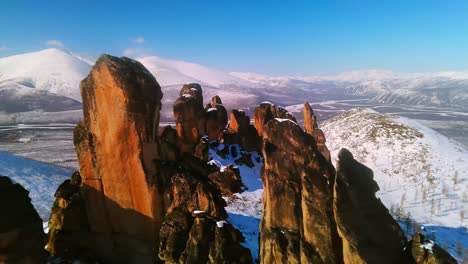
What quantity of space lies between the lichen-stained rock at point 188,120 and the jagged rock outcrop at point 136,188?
87.2 ft

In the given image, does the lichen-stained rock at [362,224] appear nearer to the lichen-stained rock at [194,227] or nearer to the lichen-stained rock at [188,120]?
the lichen-stained rock at [194,227]

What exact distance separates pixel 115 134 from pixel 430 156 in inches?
3603

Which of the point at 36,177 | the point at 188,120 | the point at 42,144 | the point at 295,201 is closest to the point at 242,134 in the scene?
the point at 188,120

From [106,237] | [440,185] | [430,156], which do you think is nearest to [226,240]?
[106,237]

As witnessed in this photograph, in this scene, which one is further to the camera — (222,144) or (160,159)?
(222,144)

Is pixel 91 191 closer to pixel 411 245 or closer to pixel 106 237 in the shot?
pixel 106 237

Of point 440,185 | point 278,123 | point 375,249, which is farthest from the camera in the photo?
point 440,185

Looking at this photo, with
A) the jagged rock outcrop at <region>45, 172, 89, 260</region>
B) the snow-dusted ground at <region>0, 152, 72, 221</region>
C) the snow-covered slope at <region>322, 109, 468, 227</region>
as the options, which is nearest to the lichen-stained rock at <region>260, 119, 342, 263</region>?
the jagged rock outcrop at <region>45, 172, 89, 260</region>

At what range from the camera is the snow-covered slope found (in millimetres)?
60094

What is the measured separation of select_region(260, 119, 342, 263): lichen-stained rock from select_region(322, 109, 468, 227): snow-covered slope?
159 ft

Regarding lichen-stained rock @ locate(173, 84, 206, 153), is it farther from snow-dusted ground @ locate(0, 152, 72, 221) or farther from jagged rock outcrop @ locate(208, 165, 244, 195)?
snow-dusted ground @ locate(0, 152, 72, 221)

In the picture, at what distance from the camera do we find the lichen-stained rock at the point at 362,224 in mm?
13508

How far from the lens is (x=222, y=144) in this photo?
2158 inches

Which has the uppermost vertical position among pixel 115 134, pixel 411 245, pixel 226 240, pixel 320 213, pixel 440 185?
pixel 115 134
